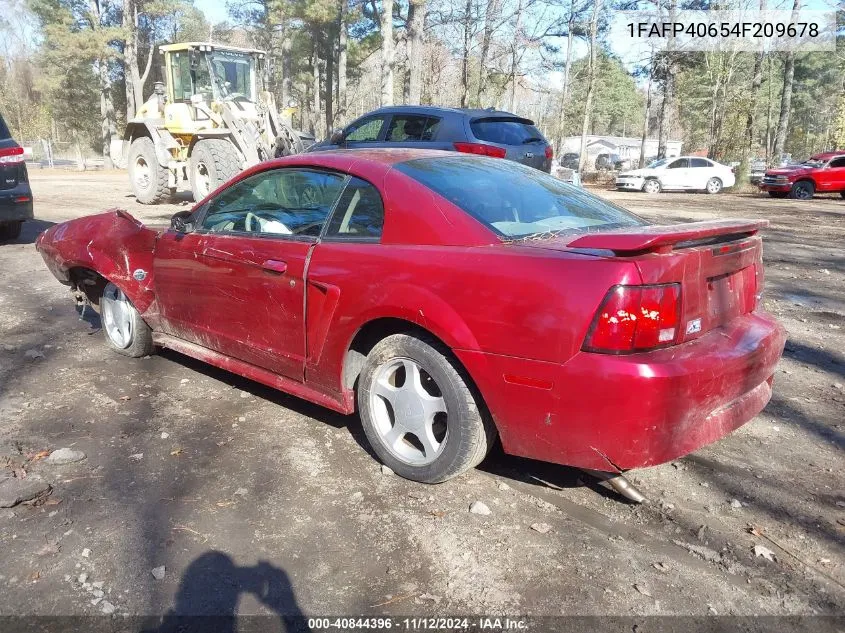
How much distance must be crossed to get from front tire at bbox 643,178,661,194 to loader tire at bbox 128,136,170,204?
18649 millimetres

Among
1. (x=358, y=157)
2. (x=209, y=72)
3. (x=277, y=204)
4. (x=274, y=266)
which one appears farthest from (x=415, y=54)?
(x=274, y=266)

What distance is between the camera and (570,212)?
136 inches

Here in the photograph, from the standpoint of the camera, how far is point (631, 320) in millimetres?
2506

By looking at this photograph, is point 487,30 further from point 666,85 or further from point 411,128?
point 411,128

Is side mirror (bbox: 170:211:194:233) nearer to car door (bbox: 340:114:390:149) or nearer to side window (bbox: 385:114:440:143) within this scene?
side window (bbox: 385:114:440:143)

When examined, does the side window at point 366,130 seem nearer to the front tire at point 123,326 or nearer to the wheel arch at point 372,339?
the front tire at point 123,326

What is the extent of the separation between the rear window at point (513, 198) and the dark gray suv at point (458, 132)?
5789 millimetres

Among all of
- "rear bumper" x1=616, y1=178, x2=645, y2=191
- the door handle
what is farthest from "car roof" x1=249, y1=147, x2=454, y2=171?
"rear bumper" x1=616, y1=178, x2=645, y2=191

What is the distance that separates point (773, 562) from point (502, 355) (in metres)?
1.32

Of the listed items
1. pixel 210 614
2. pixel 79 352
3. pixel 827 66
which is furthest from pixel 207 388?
pixel 827 66

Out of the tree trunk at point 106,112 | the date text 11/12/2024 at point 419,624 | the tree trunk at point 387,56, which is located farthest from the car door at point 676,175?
the tree trunk at point 106,112

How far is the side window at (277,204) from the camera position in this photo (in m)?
3.58

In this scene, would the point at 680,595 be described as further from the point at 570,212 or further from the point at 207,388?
the point at 207,388

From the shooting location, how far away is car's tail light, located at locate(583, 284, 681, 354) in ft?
8.16
